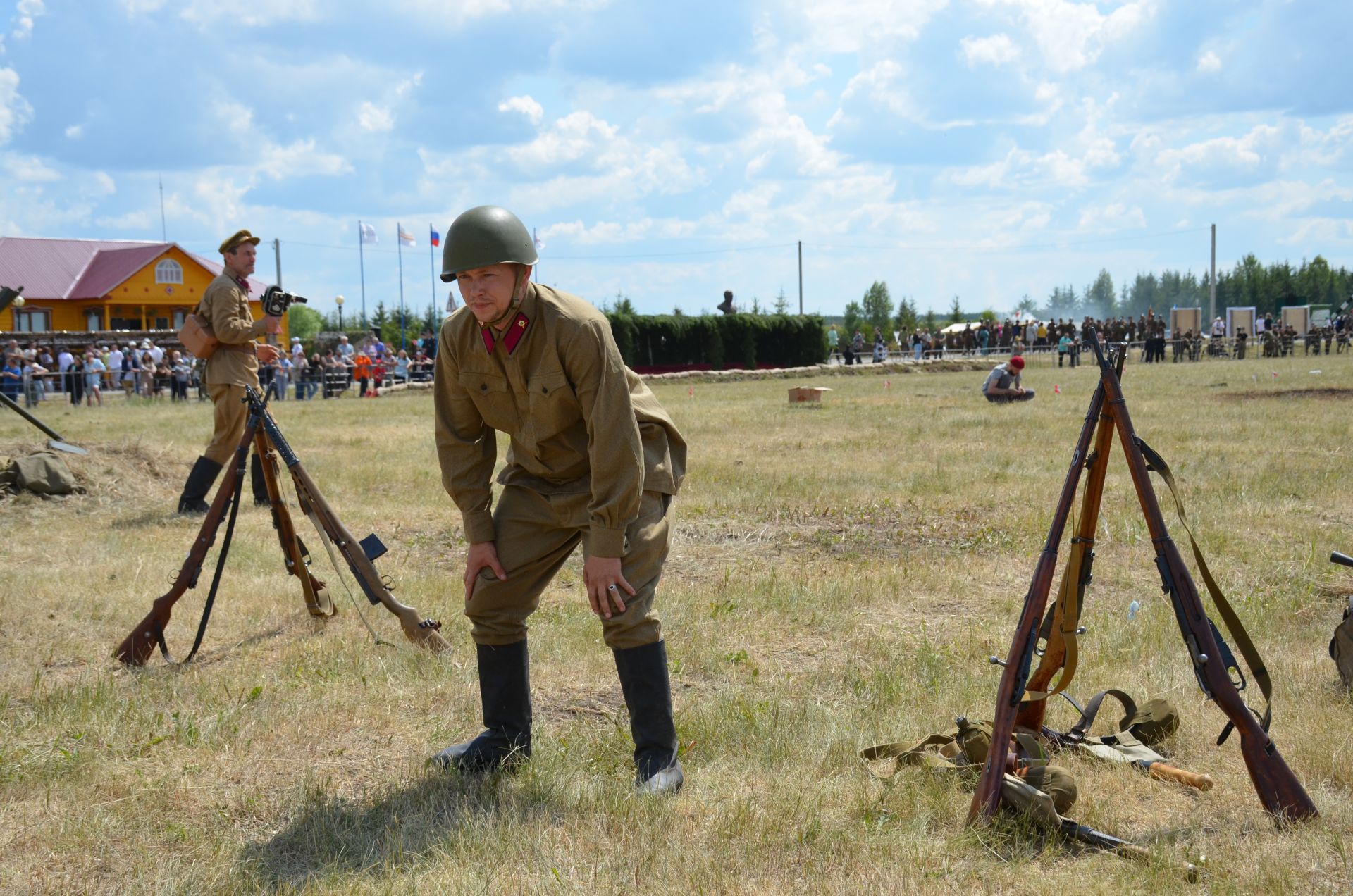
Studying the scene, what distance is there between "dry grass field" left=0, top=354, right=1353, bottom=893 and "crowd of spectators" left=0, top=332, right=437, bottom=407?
784 inches

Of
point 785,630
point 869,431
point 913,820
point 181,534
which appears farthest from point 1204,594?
point 869,431

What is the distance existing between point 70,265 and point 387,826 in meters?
68.0

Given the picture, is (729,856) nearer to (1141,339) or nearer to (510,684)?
(510,684)

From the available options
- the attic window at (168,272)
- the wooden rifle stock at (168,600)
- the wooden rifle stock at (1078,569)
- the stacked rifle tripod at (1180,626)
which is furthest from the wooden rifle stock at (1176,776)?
the attic window at (168,272)

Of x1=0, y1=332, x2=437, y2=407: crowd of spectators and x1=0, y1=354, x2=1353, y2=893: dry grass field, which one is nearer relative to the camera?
x1=0, y1=354, x2=1353, y2=893: dry grass field

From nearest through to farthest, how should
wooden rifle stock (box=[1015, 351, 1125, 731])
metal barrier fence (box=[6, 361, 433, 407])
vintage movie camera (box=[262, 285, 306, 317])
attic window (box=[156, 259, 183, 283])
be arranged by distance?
wooden rifle stock (box=[1015, 351, 1125, 731]), vintage movie camera (box=[262, 285, 306, 317]), metal barrier fence (box=[6, 361, 433, 407]), attic window (box=[156, 259, 183, 283])

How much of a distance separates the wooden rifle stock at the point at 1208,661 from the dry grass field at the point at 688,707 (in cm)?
12

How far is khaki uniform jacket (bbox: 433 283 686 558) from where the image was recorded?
406cm

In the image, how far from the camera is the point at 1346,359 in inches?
1459

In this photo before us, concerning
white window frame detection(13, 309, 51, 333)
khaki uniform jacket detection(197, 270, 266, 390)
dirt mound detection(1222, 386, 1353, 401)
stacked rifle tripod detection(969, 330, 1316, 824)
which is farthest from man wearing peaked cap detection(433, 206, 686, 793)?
white window frame detection(13, 309, 51, 333)

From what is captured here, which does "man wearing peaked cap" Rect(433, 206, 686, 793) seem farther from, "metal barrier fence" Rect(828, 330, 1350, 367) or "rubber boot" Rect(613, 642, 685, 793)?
"metal barrier fence" Rect(828, 330, 1350, 367)

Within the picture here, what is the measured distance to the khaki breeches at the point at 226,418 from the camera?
1029 cm

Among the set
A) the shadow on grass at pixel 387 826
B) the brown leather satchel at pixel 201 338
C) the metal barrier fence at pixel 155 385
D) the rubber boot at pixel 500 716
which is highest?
the brown leather satchel at pixel 201 338

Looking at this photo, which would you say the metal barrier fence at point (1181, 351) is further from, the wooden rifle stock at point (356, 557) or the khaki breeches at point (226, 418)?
the wooden rifle stock at point (356, 557)
